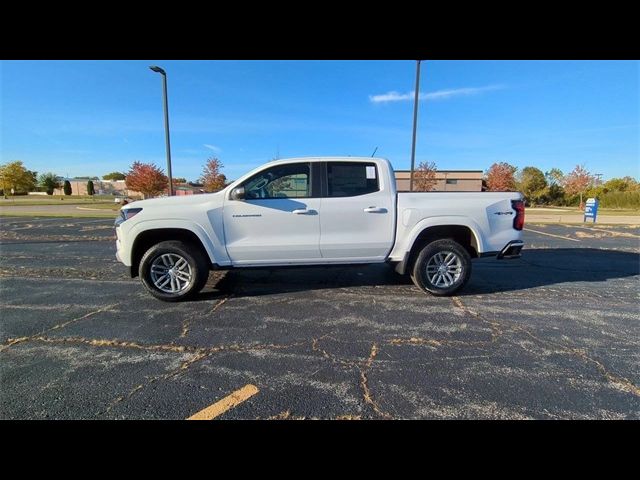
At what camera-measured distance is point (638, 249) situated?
860 cm

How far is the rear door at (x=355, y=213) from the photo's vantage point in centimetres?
431

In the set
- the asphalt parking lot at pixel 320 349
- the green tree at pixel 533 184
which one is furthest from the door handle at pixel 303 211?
the green tree at pixel 533 184

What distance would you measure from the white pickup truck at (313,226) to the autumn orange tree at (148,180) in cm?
3207

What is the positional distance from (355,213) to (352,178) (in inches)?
21.5

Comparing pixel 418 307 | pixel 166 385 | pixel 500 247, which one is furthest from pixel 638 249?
pixel 166 385

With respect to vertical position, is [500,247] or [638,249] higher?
[500,247]

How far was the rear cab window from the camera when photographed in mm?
4387

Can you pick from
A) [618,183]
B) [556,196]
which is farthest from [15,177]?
[618,183]

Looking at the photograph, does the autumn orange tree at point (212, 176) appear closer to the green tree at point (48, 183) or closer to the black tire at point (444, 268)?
the black tire at point (444, 268)

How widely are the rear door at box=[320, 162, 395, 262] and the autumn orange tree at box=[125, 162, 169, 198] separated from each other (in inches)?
1297

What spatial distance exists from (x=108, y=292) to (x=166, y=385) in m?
3.08

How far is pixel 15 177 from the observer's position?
177ft
